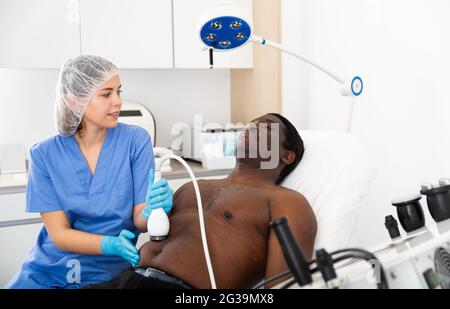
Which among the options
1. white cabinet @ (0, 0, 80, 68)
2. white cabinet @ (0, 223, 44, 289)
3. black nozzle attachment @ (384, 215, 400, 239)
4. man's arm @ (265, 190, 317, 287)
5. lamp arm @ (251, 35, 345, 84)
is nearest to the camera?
black nozzle attachment @ (384, 215, 400, 239)

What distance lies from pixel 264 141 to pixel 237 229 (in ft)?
1.02

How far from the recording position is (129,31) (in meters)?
2.35

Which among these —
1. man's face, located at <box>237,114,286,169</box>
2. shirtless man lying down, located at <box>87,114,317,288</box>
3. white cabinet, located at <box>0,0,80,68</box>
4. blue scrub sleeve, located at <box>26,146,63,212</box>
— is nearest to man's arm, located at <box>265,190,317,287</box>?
shirtless man lying down, located at <box>87,114,317,288</box>

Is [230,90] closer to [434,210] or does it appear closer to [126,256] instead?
[126,256]

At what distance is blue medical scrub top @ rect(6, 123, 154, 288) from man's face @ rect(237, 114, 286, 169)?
33cm

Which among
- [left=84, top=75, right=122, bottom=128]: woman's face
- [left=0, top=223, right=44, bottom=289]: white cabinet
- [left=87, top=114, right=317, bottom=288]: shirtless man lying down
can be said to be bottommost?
[left=0, top=223, right=44, bottom=289]: white cabinet

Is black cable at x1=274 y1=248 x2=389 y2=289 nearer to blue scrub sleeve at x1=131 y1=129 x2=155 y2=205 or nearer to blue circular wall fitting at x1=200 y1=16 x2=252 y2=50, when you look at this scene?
blue circular wall fitting at x1=200 y1=16 x2=252 y2=50

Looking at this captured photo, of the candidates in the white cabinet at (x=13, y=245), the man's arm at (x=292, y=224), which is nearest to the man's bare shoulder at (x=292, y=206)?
the man's arm at (x=292, y=224)

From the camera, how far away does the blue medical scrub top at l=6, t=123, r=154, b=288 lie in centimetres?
140

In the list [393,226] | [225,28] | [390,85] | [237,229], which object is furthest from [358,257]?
[390,85]

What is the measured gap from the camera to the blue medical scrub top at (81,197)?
1.40m

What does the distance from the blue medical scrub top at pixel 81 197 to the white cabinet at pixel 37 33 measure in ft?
3.12

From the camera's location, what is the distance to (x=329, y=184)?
1372mm
